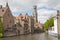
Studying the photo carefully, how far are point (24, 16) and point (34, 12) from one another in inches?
1178

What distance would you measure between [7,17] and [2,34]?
523 inches

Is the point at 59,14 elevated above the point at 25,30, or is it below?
above

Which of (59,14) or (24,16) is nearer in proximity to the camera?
(59,14)

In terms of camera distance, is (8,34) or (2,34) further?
(8,34)

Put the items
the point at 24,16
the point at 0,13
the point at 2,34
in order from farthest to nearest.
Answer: the point at 24,16
the point at 0,13
the point at 2,34

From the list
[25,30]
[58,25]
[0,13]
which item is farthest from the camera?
[25,30]

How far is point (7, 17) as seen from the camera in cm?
6800

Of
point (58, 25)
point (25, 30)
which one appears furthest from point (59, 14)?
point (25, 30)

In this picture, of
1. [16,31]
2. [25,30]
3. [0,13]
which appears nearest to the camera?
[0,13]

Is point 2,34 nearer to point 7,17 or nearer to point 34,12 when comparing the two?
point 7,17

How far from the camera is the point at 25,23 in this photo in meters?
89.4

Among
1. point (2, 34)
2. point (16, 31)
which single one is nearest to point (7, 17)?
point (16, 31)

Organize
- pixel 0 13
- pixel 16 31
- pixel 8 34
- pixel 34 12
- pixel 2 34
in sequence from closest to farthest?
pixel 2 34 < pixel 8 34 < pixel 0 13 < pixel 16 31 < pixel 34 12

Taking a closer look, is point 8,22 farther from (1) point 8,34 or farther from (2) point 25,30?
(2) point 25,30
